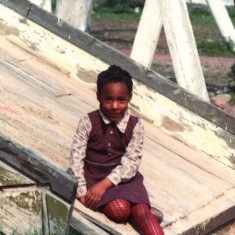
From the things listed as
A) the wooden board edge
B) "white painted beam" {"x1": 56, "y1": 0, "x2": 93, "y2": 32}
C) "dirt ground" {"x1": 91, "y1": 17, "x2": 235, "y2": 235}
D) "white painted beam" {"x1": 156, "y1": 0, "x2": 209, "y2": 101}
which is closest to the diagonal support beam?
"white painted beam" {"x1": 156, "y1": 0, "x2": 209, "y2": 101}

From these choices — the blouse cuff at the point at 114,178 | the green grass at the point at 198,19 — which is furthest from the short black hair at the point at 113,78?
the green grass at the point at 198,19

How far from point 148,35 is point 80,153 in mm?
3429

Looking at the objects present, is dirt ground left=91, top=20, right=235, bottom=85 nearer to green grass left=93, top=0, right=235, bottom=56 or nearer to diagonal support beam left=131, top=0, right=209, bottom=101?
green grass left=93, top=0, right=235, bottom=56

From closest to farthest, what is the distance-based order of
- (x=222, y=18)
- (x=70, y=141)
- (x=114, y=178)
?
1. (x=114, y=178)
2. (x=70, y=141)
3. (x=222, y=18)

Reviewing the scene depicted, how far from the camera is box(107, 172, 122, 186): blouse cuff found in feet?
15.9

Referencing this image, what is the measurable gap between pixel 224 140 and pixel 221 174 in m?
0.32

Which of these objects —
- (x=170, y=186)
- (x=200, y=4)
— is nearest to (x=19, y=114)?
(x=170, y=186)

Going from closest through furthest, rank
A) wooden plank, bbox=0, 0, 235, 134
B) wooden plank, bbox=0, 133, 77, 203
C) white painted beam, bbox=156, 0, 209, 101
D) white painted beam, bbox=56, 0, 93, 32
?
1. wooden plank, bbox=0, 133, 77, 203
2. wooden plank, bbox=0, 0, 235, 134
3. white painted beam, bbox=156, 0, 209, 101
4. white painted beam, bbox=56, 0, 93, 32

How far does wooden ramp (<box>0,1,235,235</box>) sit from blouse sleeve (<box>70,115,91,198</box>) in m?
0.11

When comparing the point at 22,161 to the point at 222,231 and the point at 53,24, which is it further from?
the point at 53,24

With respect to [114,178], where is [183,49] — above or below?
below

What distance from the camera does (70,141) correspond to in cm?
598

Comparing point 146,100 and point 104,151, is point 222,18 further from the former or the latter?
point 104,151

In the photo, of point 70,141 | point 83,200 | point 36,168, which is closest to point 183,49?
point 70,141
